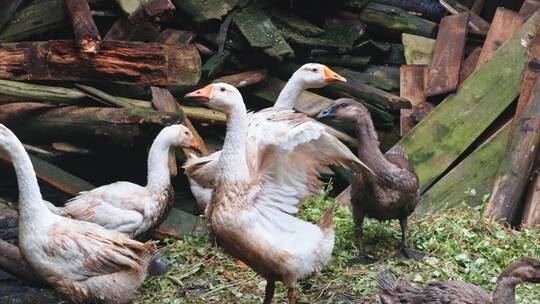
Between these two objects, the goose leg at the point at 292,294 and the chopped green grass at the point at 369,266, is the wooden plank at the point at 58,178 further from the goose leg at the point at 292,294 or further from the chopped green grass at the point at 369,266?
the goose leg at the point at 292,294

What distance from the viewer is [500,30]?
10.4 meters

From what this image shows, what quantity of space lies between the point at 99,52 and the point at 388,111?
3.32 meters

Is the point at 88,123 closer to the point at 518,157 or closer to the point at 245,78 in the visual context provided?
the point at 245,78

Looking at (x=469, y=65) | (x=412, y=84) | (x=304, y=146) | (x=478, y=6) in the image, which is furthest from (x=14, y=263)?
(x=478, y=6)

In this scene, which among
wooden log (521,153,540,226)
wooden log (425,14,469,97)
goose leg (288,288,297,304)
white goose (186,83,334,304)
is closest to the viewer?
white goose (186,83,334,304)

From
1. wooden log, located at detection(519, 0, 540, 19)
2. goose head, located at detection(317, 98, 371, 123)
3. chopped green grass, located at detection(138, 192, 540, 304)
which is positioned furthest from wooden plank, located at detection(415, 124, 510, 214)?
wooden log, located at detection(519, 0, 540, 19)

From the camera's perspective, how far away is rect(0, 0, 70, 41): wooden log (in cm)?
891

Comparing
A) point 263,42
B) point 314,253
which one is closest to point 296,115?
point 314,253

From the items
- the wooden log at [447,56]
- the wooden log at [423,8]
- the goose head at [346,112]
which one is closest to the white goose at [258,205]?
the goose head at [346,112]

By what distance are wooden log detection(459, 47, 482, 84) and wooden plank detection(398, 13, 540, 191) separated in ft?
1.18

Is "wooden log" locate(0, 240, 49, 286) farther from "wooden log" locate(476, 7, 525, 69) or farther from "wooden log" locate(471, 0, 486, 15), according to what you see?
"wooden log" locate(471, 0, 486, 15)

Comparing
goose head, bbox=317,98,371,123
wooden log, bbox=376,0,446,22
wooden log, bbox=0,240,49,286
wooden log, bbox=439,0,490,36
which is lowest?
wooden log, bbox=0,240,49,286

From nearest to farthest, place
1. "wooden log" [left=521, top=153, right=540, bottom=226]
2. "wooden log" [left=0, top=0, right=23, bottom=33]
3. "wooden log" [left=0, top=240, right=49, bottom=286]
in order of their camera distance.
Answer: "wooden log" [left=0, top=240, right=49, bottom=286] < "wooden log" [left=521, top=153, right=540, bottom=226] < "wooden log" [left=0, top=0, right=23, bottom=33]

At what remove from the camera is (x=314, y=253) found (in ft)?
22.1
